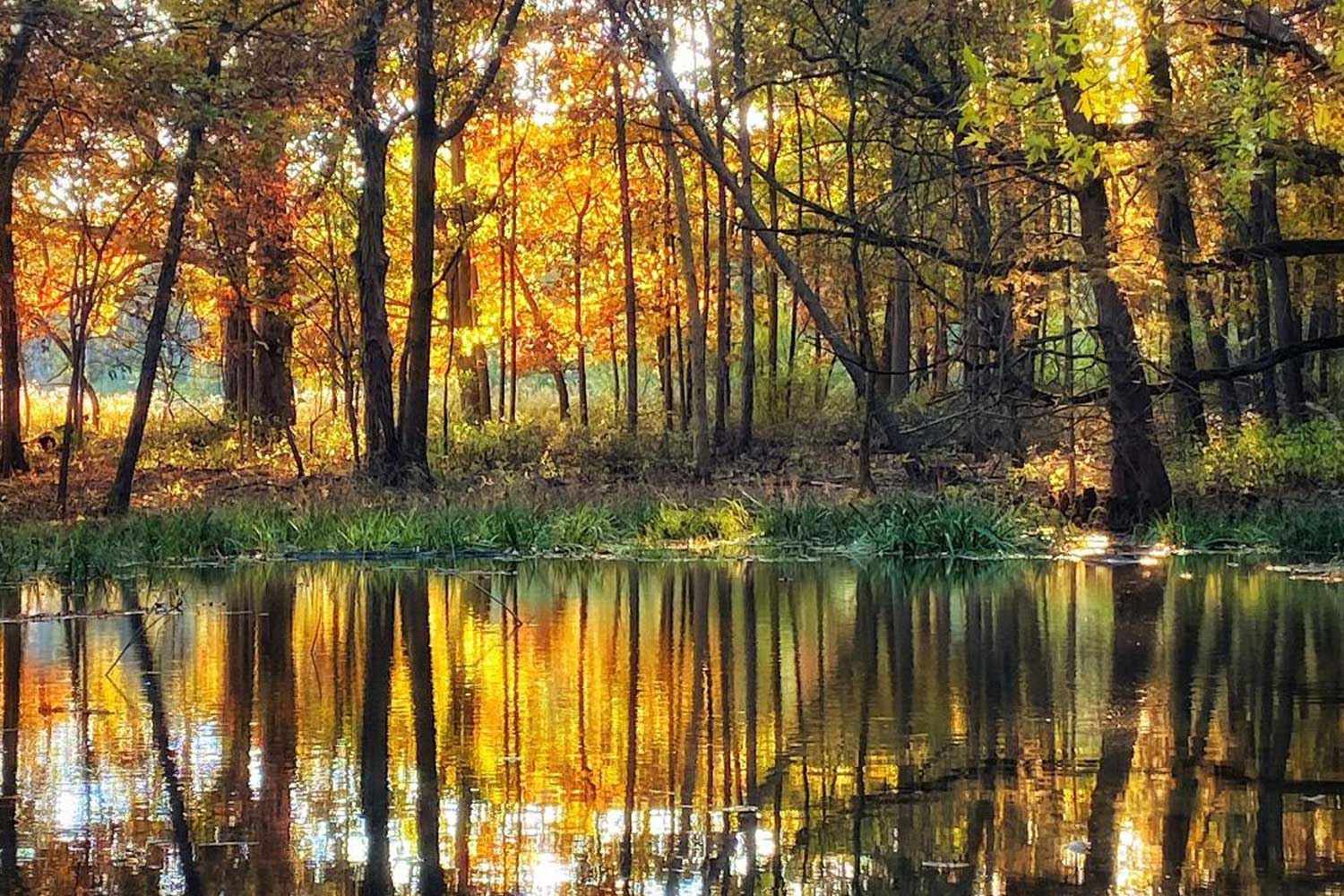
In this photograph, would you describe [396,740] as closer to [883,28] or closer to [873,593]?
[873,593]

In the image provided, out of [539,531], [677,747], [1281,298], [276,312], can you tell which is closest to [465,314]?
[276,312]

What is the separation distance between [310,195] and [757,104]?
437 inches

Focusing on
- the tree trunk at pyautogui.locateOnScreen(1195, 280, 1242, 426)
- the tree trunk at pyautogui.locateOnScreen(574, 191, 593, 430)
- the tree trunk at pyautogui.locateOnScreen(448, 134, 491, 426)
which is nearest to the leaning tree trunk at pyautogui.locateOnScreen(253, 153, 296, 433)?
the tree trunk at pyautogui.locateOnScreen(448, 134, 491, 426)

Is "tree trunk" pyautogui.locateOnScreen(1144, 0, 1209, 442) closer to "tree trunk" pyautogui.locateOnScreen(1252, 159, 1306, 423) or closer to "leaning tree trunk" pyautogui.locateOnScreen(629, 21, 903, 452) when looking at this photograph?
"tree trunk" pyautogui.locateOnScreen(1252, 159, 1306, 423)

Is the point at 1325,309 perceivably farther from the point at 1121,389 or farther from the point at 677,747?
the point at 677,747

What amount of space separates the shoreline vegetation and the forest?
2.62 feet

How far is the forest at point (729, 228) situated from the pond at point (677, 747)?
11.0 ft

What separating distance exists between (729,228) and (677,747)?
91.5ft

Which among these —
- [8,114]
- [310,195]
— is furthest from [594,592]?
[310,195]

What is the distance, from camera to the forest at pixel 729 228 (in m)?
14.2

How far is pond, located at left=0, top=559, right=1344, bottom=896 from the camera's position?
4.52 m

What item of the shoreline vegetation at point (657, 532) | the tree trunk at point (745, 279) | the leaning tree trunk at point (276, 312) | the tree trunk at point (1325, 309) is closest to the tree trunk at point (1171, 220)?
the shoreline vegetation at point (657, 532)

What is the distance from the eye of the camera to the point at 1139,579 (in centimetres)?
1273

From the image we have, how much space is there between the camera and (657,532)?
54.5 ft
